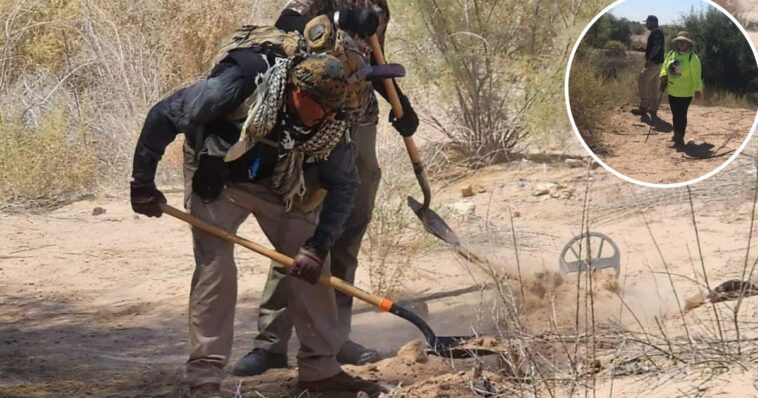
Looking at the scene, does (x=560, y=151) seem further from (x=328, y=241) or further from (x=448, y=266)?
(x=328, y=241)

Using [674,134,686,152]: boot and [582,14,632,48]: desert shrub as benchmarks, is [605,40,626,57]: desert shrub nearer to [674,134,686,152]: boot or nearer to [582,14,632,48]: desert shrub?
[582,14,632,48]: desert shrub

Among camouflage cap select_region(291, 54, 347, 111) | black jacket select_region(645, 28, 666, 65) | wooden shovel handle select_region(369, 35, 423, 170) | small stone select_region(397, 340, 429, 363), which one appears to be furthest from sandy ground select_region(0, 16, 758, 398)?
camouflage cap select_region(291, 54, 347, 111)

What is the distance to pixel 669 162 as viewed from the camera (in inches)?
234

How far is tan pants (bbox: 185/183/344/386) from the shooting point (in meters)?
4.34

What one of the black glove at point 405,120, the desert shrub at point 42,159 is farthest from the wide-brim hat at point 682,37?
the desert shrub at point 42,159

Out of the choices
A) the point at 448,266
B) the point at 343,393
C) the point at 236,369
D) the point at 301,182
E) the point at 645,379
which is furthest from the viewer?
the point at 448,266

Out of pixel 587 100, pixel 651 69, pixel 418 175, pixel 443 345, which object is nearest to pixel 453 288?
pixel 418 175

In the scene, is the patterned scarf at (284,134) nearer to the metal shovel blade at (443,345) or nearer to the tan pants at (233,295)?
the tan pants at (233,295)

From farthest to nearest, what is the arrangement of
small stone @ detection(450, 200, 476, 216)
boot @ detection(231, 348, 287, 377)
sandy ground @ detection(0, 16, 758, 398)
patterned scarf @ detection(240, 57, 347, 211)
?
small stone @ detection(450, 200, 476, 216) < boot @ detection(231, 348, 287, 377) < sandy ground @ detection(0, 16, 758, 398) < patterned scarf @ detection(240, 57, 347, 211)

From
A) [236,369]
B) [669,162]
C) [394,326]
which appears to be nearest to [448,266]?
[394,326]

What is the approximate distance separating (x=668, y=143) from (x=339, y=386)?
7.16 feet

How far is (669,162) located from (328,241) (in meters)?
2.28

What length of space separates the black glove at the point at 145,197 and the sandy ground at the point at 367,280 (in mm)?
827

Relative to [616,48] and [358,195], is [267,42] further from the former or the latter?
[616,48]
